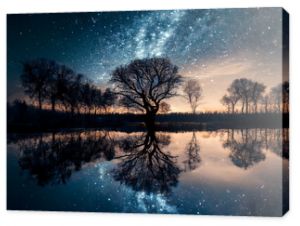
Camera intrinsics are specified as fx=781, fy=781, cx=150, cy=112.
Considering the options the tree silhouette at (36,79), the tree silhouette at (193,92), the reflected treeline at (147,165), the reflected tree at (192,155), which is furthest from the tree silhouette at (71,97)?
the reflected tree at (192,155)

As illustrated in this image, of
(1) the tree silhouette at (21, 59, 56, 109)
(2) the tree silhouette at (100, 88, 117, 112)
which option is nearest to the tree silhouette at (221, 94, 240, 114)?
(2) the tree silhouette at (100, 88, 117, 112)

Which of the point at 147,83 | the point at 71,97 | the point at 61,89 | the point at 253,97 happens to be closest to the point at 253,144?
the point at 253,97

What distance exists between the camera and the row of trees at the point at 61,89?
27.6 ft

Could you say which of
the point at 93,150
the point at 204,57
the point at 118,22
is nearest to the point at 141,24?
the point at 118,22

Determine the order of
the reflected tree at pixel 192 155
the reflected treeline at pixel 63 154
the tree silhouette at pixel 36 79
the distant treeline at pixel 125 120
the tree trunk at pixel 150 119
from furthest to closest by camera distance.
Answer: the tree silhouette at pixel 36 79, the reflected treeline at pixel 63 154, the tree trunk at pixel 150 119, the reflected tree at pixel 192 155, the distant treeline at pixel 125 120

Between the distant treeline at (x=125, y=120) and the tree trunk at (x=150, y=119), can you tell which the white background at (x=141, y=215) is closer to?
the distant treeline at (x=125, y=120)

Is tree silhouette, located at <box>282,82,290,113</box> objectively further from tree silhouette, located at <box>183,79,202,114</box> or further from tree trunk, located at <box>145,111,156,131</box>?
tree trunk, located at <box>145,111,156,131</box>

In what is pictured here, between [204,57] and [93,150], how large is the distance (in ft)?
5.08

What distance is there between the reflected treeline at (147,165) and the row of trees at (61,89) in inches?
21.1

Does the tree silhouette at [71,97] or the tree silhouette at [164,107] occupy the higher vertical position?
the tree silhouette at [71,97]

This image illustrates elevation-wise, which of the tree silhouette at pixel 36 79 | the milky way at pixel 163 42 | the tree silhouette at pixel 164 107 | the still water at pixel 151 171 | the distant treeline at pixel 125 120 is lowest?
the still water at pixel 151 171

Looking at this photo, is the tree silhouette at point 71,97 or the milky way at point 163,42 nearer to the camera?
the milky way at point 163,42

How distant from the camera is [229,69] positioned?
806 centimetres

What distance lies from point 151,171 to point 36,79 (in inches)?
63.8
